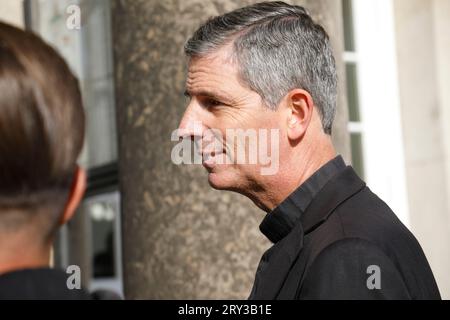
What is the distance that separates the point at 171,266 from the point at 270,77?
1233 millimetres

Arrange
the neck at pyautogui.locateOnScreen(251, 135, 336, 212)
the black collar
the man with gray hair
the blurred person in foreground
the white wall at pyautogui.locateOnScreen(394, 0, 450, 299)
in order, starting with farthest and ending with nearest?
the white wall at pyautogui.locateOnScreen(394, 0, 450, 299) → the neck at pyautogui.locateOnScreen(251, 135, 336, 212) → the black collar → the man with gray hair → the blurred person in foreground

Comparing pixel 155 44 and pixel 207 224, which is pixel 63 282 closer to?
pixel 207 224

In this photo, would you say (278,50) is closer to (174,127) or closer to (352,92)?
(174,127)

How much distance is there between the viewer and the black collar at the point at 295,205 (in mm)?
2350

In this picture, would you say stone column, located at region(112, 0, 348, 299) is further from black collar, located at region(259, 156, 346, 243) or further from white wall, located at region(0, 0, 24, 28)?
white wall, located at region(0, 0, 24, 28)

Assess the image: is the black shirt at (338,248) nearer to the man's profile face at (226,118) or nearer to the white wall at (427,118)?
the man's profile face at (226,118)

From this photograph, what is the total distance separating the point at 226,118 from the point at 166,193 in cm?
104

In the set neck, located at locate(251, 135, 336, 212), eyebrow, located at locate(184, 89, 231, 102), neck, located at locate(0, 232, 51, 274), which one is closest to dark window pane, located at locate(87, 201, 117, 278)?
eyebrow, located at locate(184, 89, 231, 102)

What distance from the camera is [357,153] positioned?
20.3 ft

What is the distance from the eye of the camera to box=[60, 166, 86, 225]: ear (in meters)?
1.57

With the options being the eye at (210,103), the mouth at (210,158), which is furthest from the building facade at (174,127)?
the eye at (210,103)

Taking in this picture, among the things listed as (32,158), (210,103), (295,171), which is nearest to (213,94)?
(210,103)

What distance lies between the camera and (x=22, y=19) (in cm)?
968

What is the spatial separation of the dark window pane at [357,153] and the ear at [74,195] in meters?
4.64
